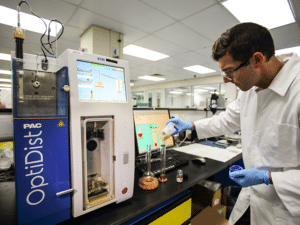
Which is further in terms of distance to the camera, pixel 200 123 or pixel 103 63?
pixel 200 123

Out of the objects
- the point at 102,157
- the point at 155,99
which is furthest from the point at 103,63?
the point at 155,99

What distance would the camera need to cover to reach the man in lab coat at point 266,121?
0.75 m

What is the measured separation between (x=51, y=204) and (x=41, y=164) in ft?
0.49

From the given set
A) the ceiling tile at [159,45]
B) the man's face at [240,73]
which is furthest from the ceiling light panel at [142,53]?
the man's face at [240,73]

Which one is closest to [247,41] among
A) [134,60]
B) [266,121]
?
[266,121]

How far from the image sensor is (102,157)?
2.39ft

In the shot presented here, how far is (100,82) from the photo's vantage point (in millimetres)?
662

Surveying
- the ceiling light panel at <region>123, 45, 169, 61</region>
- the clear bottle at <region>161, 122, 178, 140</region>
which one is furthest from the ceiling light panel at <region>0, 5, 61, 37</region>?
the clear bottle at <region>161, 122, 178, 140</region>

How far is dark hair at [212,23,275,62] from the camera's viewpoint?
0.75 metres

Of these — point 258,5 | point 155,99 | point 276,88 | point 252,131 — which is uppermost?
point 258,5

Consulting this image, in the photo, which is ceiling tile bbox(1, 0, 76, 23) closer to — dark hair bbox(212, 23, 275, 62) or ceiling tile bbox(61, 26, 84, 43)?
ceiling tile bbox(61, 26, 84, 43)

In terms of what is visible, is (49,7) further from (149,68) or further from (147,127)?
Result: (149,68)

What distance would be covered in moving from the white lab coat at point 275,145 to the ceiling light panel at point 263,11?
5.73 feet

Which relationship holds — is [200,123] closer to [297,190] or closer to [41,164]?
[297,190]
